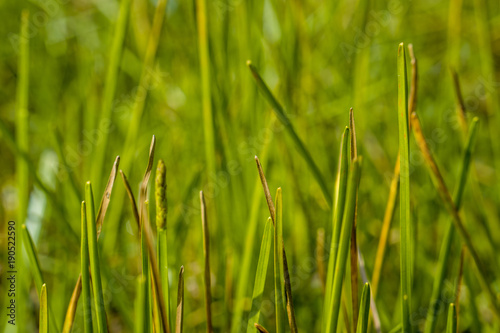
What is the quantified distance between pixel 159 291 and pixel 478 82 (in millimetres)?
1360

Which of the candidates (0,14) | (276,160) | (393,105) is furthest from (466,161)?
(0,14)

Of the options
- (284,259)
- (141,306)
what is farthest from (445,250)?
(141,306)

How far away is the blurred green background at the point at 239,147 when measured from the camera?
2.39 ft

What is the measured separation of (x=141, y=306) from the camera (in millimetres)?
356

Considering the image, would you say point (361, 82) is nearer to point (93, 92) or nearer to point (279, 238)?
point (279, 238)

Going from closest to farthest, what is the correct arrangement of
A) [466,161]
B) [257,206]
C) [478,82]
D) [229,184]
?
[466,161]
[257,206]
[229,184]
[478,82]

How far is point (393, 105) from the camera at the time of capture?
115cm

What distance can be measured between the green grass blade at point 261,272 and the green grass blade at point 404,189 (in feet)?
0.35

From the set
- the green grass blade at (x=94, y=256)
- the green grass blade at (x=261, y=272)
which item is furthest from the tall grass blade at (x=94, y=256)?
the green grass blade at (x=261, y=272)

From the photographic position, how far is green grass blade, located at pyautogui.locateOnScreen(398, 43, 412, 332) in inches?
14.9

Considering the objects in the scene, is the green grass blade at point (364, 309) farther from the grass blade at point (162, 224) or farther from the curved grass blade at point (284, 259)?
the grass blade at point (162, 224)

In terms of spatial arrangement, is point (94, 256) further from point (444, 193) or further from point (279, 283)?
point (444, 193)

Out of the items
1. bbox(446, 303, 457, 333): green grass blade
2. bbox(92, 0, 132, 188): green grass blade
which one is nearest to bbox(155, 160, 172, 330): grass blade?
bbox(446, 303, 457, 333): green grass blade

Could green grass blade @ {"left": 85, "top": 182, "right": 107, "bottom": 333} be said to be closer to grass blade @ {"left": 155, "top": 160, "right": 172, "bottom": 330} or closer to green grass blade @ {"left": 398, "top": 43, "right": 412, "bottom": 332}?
grass blade @ {"left": 155, "top": 160, "right": 172, "bottom": 330}
